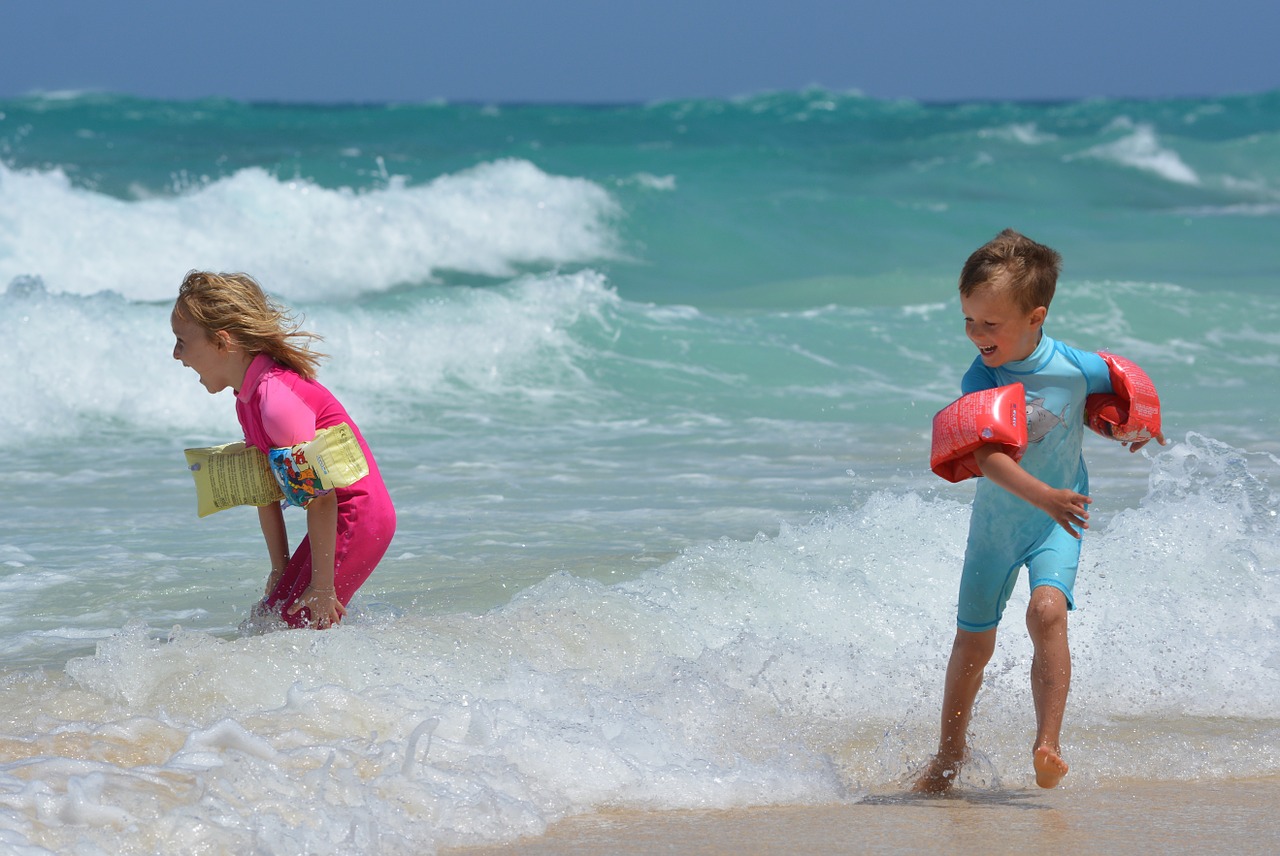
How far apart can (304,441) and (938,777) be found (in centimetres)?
170

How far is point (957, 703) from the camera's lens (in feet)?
11.1

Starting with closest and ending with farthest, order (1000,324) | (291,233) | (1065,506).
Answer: (1065,506), (1000,324), (291,233)

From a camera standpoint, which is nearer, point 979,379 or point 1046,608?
point 1046,608

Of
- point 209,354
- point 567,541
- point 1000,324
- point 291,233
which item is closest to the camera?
point 1000,324

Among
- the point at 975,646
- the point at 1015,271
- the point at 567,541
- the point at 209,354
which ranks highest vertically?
the point at 1015,271

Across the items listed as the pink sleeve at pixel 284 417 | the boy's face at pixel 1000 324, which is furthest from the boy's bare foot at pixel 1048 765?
the pink sleeve at pixel 284 417

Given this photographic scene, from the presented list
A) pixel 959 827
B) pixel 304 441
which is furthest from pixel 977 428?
pixel 304 441

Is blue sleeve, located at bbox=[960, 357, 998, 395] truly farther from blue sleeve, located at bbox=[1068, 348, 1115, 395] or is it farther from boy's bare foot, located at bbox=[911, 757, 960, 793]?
boy's bare foot, located at bbox=[911, 757, 960, 793]

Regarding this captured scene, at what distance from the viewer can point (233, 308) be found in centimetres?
364

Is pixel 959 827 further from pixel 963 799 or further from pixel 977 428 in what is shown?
pixel 977 428

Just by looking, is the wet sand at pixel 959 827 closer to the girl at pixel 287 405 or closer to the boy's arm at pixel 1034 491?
the boy's arm at pixel 1034 491

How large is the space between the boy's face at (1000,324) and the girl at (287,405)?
5.03 ft

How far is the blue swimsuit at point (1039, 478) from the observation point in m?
3.25

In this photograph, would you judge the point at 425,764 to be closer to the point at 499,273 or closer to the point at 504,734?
the point at 504,734
